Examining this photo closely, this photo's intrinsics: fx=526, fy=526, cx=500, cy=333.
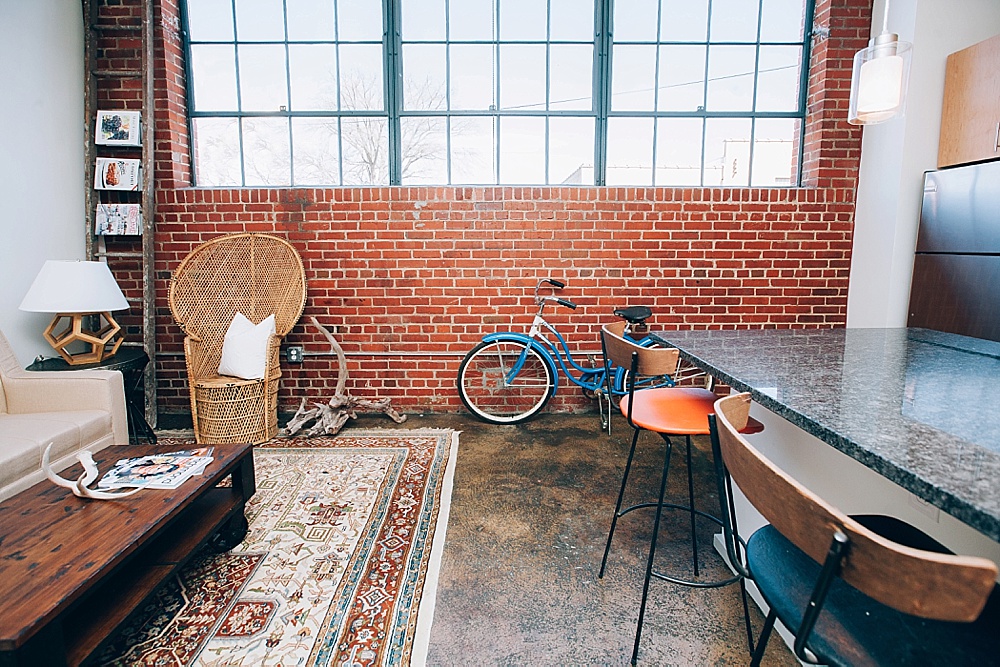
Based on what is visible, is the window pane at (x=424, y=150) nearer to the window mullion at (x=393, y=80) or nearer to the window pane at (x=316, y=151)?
the window mullion at (x=393, y=80)

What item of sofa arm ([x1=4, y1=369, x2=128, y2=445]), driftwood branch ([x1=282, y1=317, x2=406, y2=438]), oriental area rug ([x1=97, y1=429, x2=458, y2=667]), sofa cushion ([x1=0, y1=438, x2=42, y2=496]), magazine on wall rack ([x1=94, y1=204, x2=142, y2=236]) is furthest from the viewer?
magazine on wall rack ([x1=94, y1=204, x2=142, y2=236])

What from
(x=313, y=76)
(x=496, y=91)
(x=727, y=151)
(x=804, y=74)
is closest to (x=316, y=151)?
(x=313, y=76)

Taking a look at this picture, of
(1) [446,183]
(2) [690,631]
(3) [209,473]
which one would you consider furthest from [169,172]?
(2) [690,631]

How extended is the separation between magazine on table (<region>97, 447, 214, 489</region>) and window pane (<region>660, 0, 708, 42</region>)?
3.99 metres

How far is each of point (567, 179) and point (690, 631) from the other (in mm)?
3156

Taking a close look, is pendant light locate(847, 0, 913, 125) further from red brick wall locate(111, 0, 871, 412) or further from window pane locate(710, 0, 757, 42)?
window pane locate(710, 0, 757, 42)

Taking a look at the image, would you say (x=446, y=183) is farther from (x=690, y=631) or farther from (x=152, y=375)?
(x=690, y=631)

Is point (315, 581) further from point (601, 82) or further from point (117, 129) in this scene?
point (601, 82)

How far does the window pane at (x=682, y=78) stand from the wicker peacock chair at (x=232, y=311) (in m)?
2.95

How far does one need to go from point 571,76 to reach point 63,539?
3892 mm

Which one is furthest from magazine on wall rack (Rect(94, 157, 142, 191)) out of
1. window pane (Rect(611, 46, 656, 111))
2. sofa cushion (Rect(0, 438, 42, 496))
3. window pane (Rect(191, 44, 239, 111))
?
window pane (Rect(611, 46, 656, 111))

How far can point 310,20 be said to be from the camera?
3814mm

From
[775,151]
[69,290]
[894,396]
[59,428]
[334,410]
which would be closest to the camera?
[894,396]

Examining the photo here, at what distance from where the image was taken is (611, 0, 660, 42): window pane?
381 centimetres
